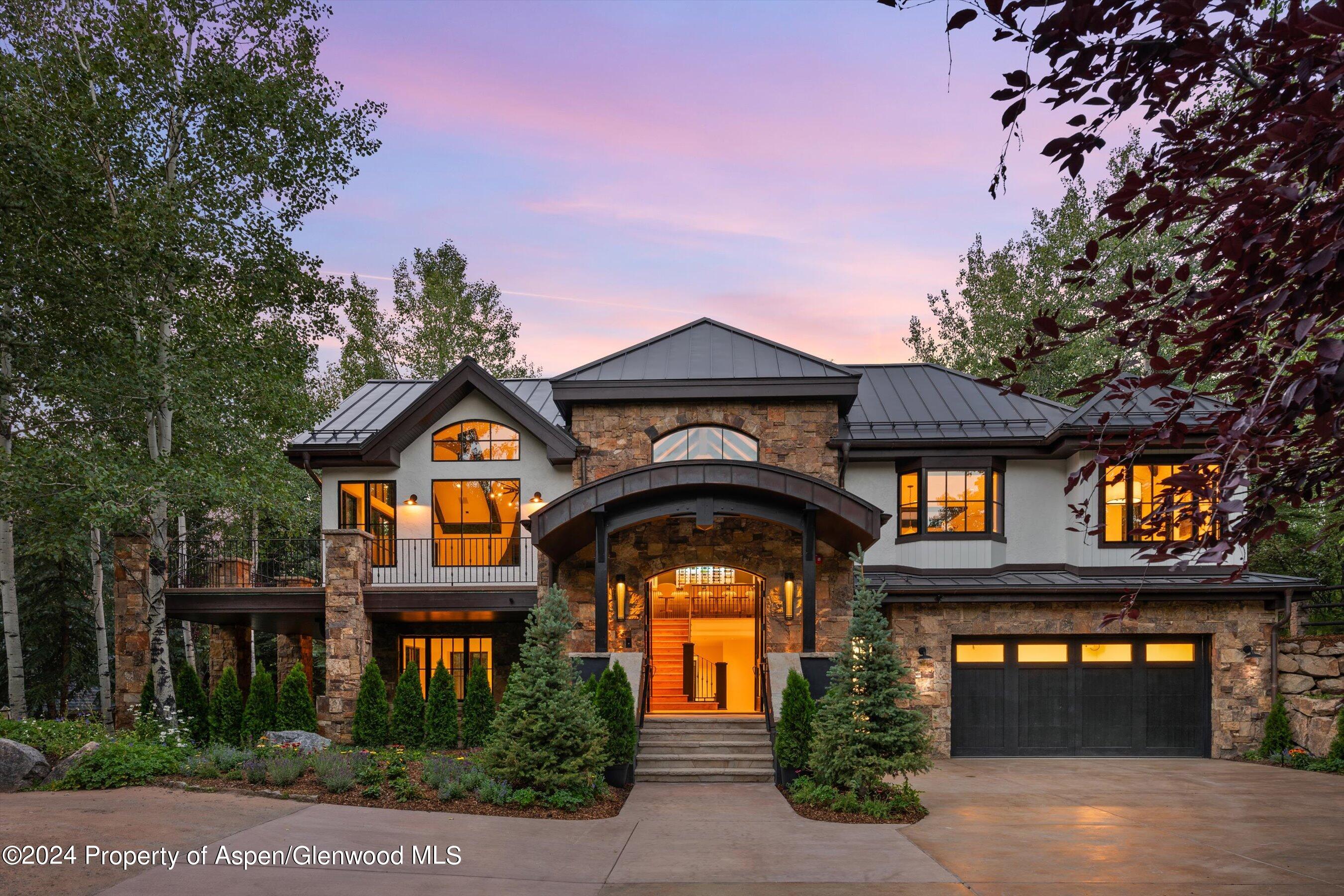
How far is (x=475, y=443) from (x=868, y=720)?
9.65 meters

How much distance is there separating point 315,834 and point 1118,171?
A: 24423 mm

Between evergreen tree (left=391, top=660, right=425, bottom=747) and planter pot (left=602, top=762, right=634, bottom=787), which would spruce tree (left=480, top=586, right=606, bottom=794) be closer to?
planter pot (left=602, top=762, right=634, bottom=787)

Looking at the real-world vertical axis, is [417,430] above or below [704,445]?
above

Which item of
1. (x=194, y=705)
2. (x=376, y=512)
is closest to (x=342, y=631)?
(x=376, y=512)

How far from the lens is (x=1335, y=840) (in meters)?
8.46

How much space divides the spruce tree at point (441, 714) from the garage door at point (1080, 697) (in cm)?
862

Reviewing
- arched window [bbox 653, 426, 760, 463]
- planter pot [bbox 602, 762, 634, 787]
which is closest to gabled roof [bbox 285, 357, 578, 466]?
arched window [bbox 653, 426, 760, 463]

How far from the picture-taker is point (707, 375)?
15.3 m

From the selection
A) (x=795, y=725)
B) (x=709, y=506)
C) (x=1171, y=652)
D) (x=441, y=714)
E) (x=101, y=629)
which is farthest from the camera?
(x=101, y=629)

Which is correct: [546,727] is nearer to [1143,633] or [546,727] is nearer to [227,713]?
[227,713]

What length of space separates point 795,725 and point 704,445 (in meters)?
5.69

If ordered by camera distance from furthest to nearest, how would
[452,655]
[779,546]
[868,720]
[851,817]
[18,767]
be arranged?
[452,655]
[779,546]
[868,720]
[18,767]
[851,817]

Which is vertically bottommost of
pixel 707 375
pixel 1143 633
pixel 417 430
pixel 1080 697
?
pixel 1080 697

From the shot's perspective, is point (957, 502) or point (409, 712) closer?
point (409, 712)
